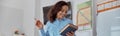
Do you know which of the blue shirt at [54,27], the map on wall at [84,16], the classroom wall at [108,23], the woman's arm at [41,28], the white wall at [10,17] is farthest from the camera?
the white wall at [10,17]

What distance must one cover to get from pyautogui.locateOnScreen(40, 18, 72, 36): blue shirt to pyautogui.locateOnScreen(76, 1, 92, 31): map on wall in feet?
0.34

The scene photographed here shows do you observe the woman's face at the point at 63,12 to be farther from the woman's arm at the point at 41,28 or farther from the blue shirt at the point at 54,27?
the woman's arm at the point at 41,28

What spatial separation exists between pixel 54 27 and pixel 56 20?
0.07m

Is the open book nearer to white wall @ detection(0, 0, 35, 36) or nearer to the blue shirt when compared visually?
the blue shirt

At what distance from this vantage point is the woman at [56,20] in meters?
1.81

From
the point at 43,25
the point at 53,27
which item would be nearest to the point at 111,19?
the point at 53,27

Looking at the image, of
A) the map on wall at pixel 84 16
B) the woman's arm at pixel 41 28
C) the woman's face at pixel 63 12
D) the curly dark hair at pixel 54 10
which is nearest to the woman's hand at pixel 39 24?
the woman's arm at pixel 41 28

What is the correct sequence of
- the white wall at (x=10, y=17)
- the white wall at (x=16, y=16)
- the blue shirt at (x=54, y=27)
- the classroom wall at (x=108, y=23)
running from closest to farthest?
the classroom wall at (x=108, y=23) < the blue shirt at (x=54, y=27) < the white wall at (x=16, y=16) < the white wall at (x=10, y=17)

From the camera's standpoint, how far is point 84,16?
1.70 metres

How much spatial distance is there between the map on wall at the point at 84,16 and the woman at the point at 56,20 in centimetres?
10

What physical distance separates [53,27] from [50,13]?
147mm

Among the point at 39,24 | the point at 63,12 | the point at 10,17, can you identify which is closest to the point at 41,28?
the point at 39,24

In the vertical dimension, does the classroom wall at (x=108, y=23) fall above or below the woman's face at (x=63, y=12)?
below

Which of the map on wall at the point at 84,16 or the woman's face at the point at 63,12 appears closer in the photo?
the map on wall at the point at 84,16
